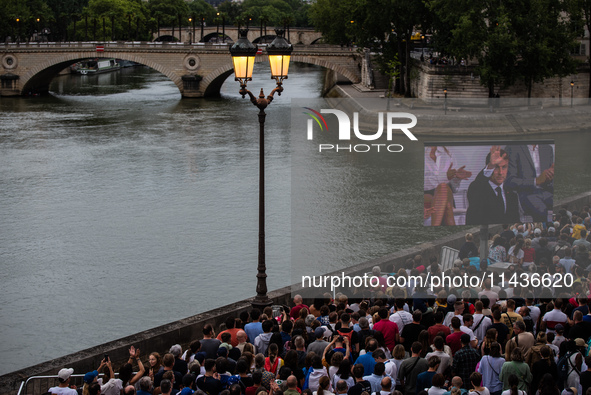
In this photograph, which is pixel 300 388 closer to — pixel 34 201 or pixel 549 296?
pixel 549 296

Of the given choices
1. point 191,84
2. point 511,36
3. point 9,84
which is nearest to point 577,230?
point 511,36

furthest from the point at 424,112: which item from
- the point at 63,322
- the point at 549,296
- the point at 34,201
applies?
the point at 549,296

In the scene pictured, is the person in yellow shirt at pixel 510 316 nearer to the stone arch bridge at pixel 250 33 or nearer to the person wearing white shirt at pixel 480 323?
the person wearing white shirt at pixel 480 323

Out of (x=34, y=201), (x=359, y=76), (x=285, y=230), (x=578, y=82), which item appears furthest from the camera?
(x=359, y=76)

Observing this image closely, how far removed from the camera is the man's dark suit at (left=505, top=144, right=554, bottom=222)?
1484 cm

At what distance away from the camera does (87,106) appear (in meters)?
61.6

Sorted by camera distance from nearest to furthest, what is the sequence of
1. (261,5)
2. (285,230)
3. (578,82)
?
(285,230)
(578,82)
(261,5)

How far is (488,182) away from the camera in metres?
14.9

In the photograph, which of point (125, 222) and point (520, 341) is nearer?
point (520, 341)

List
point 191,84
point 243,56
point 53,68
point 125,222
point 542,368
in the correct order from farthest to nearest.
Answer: point 53,68 → point 191,84 → point 125,222 → point 243,56 → point 542,368

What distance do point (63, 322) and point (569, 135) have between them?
1319 inches

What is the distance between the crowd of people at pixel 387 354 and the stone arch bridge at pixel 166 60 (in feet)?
188

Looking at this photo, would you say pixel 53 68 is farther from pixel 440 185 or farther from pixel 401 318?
pixel 401 318

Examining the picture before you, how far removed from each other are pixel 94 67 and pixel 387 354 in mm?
89052
